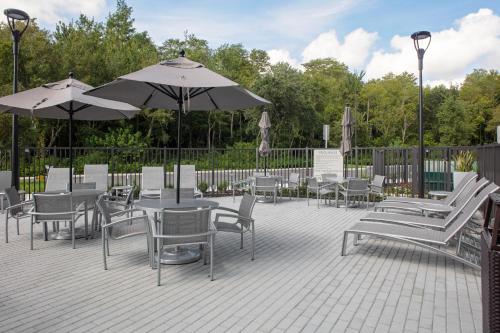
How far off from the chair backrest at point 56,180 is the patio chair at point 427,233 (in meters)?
6.02

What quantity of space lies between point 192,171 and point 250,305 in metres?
5.99

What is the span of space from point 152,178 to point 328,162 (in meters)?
5.99

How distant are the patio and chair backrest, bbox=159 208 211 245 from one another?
48cm

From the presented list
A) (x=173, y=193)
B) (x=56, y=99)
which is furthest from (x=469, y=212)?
(x=56, y=99)

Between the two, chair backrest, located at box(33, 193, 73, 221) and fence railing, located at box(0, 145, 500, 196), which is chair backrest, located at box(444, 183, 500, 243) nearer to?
chair backrest, located at box(33, 193, 73, 221)

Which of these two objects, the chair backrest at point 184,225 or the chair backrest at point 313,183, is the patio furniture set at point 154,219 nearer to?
the chair backrest at point 184,225

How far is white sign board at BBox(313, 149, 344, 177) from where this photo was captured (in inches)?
478

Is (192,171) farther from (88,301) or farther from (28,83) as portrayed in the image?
(28,83)

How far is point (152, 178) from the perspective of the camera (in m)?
9.12

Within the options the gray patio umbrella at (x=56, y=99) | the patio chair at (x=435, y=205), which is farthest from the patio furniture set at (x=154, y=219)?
the patio chair at (x=435, y=205)

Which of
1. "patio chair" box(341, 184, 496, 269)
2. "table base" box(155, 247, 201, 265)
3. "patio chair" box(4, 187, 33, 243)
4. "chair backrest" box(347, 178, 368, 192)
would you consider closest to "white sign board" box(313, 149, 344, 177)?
"chair backrest" box(347, 178, 368, 192)

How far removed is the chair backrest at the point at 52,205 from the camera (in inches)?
215

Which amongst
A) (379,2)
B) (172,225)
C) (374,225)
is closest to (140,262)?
(172,225)

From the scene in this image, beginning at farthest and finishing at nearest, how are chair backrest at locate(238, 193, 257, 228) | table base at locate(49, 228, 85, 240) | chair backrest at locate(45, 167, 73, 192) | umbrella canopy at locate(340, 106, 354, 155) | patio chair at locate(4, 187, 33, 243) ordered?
umbrella canopy at locate(340, 106, 354, 155) < chair backrest at locate(45, 167, 73, 192) < table base at locate(49, 228, 85, 240) < patio chair at locate(4, 187, 33, 243) < chair backrest at locate(238, 193, 257, 228)
